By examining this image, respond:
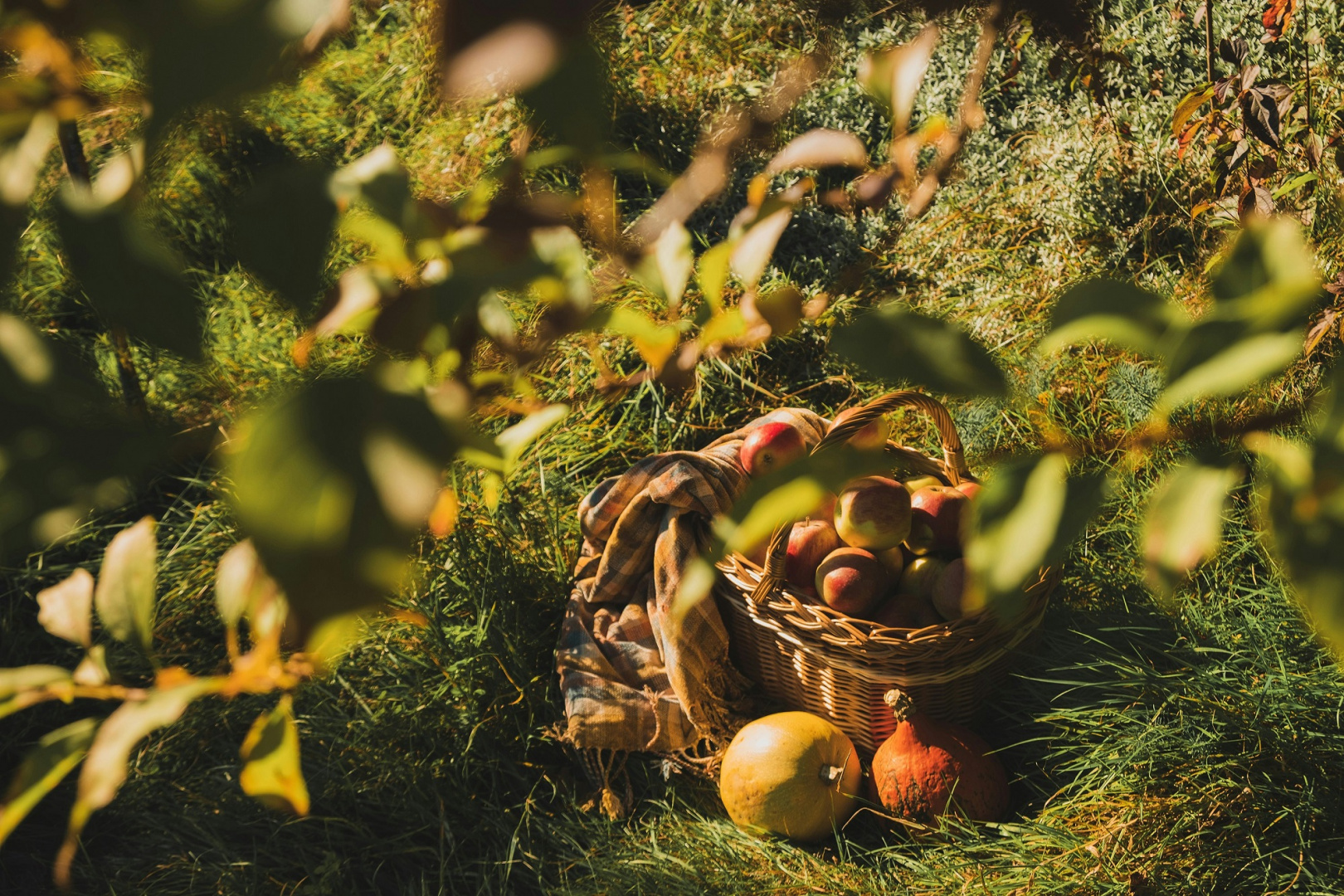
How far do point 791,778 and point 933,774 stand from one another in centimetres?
21

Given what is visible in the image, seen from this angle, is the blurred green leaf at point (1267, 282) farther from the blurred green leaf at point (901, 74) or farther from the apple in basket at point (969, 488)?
the apple in basket at point (969, 488)

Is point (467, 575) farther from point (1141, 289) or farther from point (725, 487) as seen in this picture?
point (1141, 289)

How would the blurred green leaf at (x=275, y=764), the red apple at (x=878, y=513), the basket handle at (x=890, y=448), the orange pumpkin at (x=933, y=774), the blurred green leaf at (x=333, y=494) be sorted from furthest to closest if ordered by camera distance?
the red apple at (x=878, y=513) < the orange pumpkin at (x=933, y=774) < the basket handle at (x=890, y=448) < the blurred green leaf at (x=275, y=764) < the blurred green leaf at (x=333, y=494)

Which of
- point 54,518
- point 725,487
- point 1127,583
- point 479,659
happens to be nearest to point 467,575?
point 479,659

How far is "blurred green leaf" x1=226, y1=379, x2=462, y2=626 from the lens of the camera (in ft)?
0.57

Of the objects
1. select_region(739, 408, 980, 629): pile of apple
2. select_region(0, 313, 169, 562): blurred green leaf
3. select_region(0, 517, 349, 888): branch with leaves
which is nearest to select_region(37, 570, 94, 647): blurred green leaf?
select_region(0, 517, 349, 888): branch with leaves

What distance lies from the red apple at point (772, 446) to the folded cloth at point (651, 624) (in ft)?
0.10

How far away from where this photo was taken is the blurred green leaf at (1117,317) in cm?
24

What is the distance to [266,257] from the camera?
22 cm

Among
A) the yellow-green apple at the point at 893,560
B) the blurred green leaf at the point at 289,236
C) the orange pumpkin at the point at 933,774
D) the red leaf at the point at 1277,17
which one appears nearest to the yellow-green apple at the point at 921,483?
the yellow-green apple at the point at 893,560

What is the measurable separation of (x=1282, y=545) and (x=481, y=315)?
0.27 meters

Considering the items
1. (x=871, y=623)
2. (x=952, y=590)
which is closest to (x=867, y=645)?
(x=871, y=623)

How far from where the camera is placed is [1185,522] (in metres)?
0.21

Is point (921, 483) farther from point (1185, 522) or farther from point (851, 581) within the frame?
point (1185, 522)
